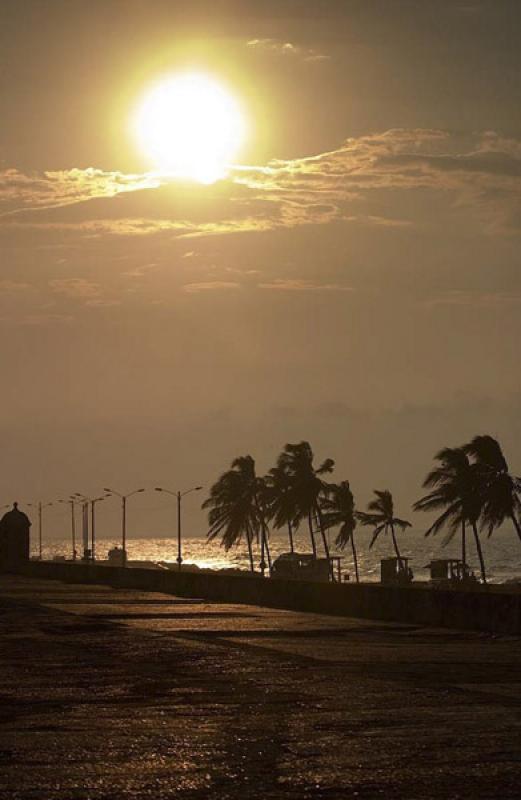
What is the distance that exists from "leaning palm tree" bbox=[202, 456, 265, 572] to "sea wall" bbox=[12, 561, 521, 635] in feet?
295

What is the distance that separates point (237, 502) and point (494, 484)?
54191 millimetres

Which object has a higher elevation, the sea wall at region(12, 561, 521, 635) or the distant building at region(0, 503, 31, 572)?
the distant building at region(0, 503, 31, 572)

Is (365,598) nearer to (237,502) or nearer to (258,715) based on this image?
(258,715)

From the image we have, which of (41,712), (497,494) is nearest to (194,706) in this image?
(41,712)

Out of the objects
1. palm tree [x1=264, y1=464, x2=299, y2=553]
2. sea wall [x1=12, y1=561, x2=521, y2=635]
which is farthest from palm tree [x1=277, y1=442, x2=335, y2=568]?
sea wall [x1=12, y1=561, x2=521, y2=635]

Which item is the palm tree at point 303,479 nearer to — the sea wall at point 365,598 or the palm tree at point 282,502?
the palm tree at point 282,502

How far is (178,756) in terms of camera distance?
10477 millimetres

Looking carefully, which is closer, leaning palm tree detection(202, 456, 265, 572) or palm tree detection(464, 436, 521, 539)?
palm tree detection(464, 436, 521, 539)

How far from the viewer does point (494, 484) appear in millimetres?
90312

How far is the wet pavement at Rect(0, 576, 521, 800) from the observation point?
9.41 metres

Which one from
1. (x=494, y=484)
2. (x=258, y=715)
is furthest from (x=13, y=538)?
(x=258, y=715)

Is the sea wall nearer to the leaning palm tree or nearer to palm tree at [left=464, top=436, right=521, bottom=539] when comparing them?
palm tree at [left=464, top=436, right=521, bottom=539]

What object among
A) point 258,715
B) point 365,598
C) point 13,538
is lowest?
point 258,715

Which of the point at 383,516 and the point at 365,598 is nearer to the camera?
the point at 365,598
